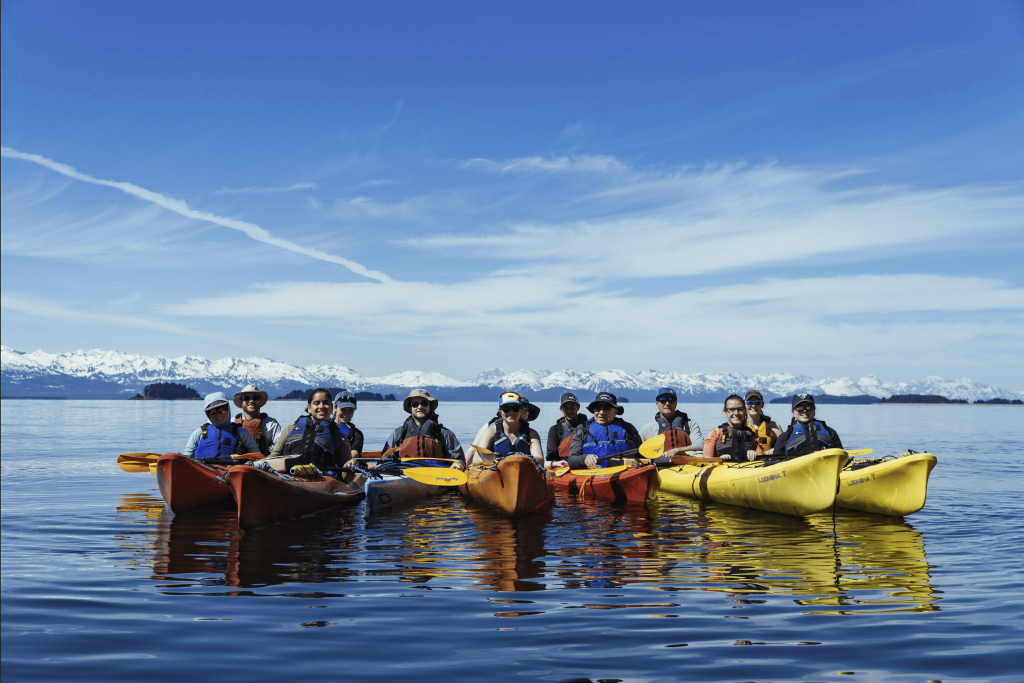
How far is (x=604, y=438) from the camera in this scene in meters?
15.3

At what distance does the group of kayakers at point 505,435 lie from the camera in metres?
13.9

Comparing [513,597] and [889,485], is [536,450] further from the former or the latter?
[889,485]

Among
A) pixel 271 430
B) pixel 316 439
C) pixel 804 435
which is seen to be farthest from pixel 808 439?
pixel 271 430

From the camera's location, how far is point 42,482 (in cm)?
1902

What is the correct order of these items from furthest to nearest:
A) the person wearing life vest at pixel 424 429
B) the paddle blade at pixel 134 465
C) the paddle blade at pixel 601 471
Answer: the person wearing life vest at pixel 424 429 → the paddle blade at pixel 134 465 → the paddle blade at pixel 601 471

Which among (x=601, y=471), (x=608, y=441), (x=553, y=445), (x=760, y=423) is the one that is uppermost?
(x=760, y=423)

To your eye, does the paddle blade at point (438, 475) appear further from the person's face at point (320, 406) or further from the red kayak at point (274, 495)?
the person's face at point (320, 406)

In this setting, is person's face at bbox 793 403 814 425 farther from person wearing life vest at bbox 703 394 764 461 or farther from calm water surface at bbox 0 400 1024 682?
calm water surface at bbox 0 400 1024 682

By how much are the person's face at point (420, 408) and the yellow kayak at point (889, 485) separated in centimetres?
853

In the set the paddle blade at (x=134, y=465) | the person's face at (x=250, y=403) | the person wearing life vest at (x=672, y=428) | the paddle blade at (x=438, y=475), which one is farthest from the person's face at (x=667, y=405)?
the paddle blade at (x=134, y=465)

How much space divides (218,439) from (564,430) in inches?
329

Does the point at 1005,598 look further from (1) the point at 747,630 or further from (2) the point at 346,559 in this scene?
(2) the point at 346,559

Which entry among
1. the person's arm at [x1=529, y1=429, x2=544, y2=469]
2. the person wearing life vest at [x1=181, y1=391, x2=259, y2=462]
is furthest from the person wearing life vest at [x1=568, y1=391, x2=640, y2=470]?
the person wearing life vest at [x1=181, y1=391, x2=259, y2=462]

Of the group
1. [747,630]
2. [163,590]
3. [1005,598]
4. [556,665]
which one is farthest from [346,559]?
[1005,598]
